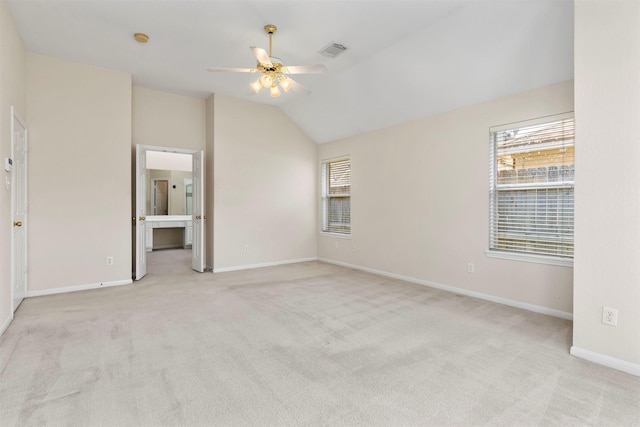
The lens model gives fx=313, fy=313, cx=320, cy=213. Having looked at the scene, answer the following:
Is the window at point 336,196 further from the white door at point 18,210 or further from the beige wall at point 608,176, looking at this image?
the white door at point 18,210

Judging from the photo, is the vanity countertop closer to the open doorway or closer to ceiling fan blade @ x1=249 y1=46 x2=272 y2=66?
the open doorway

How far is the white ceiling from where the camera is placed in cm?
301

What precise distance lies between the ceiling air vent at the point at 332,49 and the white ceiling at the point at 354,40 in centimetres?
8

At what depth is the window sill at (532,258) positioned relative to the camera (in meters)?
3.29

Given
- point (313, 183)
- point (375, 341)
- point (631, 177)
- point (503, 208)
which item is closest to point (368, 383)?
point (375, 341)

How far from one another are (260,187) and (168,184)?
4.30 metres

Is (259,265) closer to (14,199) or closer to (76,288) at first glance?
(76,288)

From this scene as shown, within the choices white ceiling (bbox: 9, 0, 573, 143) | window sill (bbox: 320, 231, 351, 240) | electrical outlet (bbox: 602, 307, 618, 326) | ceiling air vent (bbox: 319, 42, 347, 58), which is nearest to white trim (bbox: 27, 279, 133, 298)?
white ceiling (bbox: 9, 0, 573, 143)

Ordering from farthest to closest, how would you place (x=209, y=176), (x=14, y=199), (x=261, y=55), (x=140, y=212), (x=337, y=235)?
(x=337, y=235), (x=209, y=176), (x=140, y=212), (x=14, y=199), (x=261, y=55)

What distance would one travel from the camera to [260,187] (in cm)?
603

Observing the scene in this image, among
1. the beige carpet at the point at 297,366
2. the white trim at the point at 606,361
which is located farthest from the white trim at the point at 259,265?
the white trim at the point at 606,361

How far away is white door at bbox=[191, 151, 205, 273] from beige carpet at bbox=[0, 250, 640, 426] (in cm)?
169

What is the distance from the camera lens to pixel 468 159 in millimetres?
4105

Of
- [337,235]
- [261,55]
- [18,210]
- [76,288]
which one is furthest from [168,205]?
[261,55]
